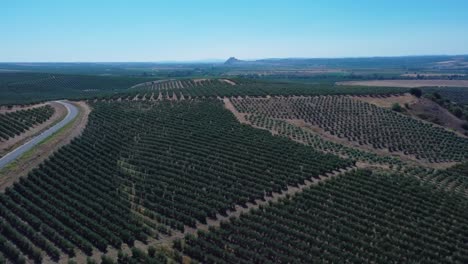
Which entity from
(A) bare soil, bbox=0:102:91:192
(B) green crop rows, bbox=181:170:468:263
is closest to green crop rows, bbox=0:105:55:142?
(A) bare soil, bbox=0:102:91:192

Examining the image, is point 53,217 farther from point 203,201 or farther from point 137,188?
point 203,201

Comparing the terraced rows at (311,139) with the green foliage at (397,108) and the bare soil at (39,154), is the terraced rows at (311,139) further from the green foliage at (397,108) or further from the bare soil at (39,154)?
the bare soil at (39,154)

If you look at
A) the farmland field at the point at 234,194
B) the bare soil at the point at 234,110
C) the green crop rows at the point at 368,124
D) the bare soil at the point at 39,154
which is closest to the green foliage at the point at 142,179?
the farmland field at the point at 234,194

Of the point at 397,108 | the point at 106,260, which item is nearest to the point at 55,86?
the point at 397,108

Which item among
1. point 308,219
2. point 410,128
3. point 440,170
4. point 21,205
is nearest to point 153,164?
point 21,205

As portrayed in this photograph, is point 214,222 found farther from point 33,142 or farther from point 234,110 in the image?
point 234,110
